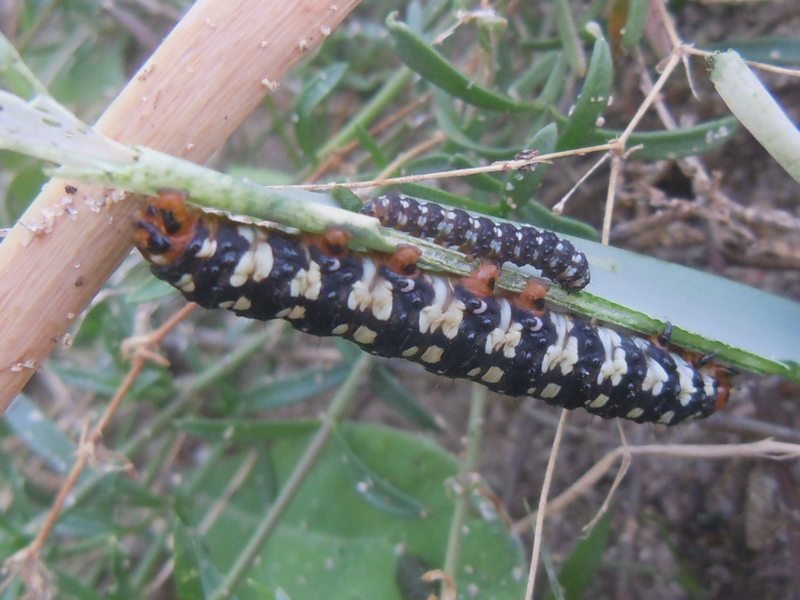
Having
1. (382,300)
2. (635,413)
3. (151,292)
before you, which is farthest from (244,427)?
(635,413)

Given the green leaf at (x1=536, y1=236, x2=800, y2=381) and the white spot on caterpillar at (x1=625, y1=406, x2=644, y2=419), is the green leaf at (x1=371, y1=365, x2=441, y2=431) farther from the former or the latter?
the green leaf at (x1=536, y1=236, x2=800, y2=381)

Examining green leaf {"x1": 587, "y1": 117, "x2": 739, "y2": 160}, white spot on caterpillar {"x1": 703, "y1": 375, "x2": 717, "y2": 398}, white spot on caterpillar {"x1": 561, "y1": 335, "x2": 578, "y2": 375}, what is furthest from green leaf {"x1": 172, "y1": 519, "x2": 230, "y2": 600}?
green leaf {"x1": 587, "y1": 117, "x2": 739, "y2": 160}

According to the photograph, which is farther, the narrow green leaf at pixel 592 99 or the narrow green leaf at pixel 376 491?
the narrow green leaf at pixel 376 491

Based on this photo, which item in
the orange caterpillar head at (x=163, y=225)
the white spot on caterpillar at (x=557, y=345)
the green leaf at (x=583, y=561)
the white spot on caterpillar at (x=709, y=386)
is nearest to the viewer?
the orange caterpillar head at (x=163, y=225)

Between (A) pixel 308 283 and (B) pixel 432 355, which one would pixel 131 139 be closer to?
(A) pixel 308 283

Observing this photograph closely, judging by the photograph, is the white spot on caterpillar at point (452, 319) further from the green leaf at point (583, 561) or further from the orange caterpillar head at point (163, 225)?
the green leaf at point (583, 561)

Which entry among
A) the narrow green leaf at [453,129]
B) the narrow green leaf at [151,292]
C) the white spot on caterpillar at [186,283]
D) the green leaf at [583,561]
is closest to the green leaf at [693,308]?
the narrow green leaf at [453,129]

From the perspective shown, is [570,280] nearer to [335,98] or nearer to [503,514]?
[503,514]
